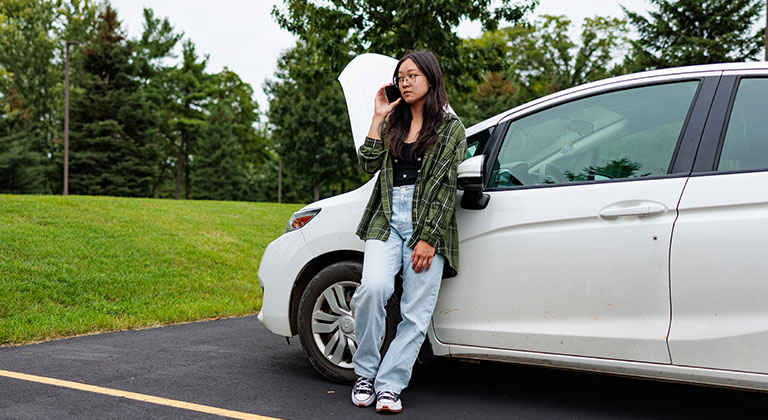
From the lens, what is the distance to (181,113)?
160 feet

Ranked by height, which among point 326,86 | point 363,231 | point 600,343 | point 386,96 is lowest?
point 600,343

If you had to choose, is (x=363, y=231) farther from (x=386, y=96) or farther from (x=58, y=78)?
(x=58, y=78)

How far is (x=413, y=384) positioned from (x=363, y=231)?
42.6 inches

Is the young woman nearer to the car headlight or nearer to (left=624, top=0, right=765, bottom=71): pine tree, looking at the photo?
the car headlight

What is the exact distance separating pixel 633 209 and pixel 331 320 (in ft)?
6.01

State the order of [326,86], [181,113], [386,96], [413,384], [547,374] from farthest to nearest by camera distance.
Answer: [181,113] → [326,86] → [547,374] → [413,384] → [386,96]

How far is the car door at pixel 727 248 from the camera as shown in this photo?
2.87m

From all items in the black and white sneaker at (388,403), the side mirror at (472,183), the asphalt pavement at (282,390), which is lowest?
the asphalt pavement at (282,390)

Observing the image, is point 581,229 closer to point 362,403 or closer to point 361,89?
point 362,403

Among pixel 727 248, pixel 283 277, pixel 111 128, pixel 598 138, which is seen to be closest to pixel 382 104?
pixel 598 138

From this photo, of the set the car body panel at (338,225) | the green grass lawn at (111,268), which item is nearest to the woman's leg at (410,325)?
the car body panel at (338,225)

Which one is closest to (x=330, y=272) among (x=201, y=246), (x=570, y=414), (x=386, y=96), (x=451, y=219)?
(x=451, y=219)

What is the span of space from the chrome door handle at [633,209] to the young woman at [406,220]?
0.77 m

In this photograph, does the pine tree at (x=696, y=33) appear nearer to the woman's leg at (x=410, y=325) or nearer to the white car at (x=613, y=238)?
the white car at (x=613, y=238)
